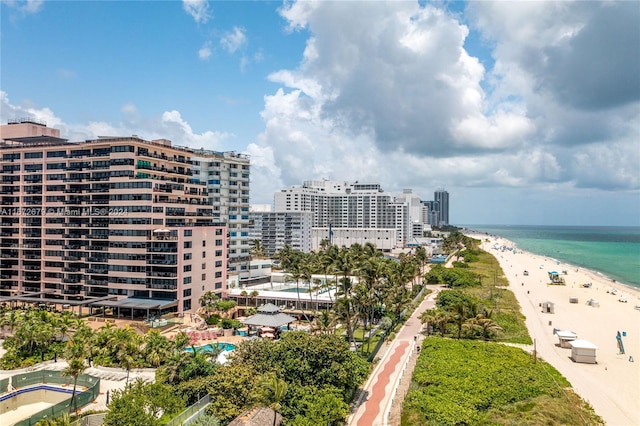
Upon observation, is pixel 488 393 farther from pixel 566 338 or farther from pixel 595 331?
pixel 595 331

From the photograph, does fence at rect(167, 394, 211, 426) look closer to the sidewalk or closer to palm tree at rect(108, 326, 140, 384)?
palm tree at rect(108, 326, 140, 384)

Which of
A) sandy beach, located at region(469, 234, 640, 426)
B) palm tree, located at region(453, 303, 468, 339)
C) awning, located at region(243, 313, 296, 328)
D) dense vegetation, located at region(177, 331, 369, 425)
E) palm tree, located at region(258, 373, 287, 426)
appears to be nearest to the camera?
palm tree, located at region(258, 373, 287, 426)

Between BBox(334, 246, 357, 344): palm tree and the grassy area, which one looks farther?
the grassy area

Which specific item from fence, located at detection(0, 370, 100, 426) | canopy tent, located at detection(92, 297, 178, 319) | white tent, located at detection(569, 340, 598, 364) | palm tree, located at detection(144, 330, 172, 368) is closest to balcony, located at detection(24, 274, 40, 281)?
canopy tent, located at detection(92, 297, 178, 319)

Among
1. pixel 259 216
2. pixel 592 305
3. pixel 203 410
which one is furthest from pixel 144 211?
pixel 259 216

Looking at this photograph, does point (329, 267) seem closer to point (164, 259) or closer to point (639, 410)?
point (164, 259)

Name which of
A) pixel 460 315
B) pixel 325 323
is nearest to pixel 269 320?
pixel 325 323
